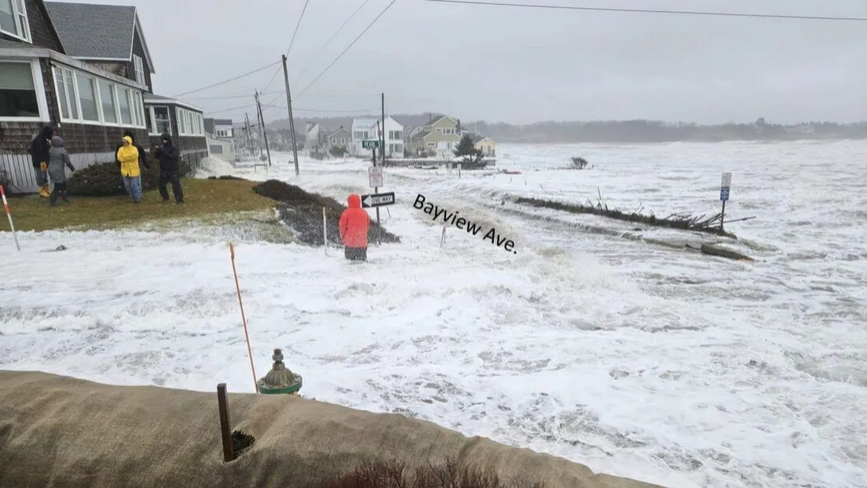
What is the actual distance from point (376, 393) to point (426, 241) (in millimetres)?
9788

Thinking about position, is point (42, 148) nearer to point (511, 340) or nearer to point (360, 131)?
point (511, 340)

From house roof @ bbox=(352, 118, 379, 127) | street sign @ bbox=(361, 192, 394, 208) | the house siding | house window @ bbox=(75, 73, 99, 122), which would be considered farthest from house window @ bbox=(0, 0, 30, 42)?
house roof @ bbox=(352, 118, 379, 127)

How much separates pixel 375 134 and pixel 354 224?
93.4m

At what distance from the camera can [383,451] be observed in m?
2.32

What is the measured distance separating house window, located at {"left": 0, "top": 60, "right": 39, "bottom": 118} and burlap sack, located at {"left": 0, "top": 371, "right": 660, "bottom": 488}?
16482mm

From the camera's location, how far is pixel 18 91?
14656 mm

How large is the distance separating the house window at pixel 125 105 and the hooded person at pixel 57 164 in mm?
8531

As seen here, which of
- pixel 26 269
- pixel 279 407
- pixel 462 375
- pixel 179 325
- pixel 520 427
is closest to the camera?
pixel 279 407

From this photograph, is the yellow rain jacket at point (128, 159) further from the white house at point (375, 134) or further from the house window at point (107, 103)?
the white house at point (375, 134)

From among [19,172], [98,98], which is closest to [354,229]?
[19,172]

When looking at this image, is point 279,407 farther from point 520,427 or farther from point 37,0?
point 37,0

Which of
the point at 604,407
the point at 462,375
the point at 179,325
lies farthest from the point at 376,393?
the point at 179,325

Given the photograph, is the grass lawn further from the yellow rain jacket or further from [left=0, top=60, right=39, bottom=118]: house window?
[left=0, top=60, right=39, bottom=118]: house window

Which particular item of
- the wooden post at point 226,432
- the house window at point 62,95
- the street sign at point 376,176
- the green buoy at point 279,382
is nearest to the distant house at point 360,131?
the house window at point 62,95
